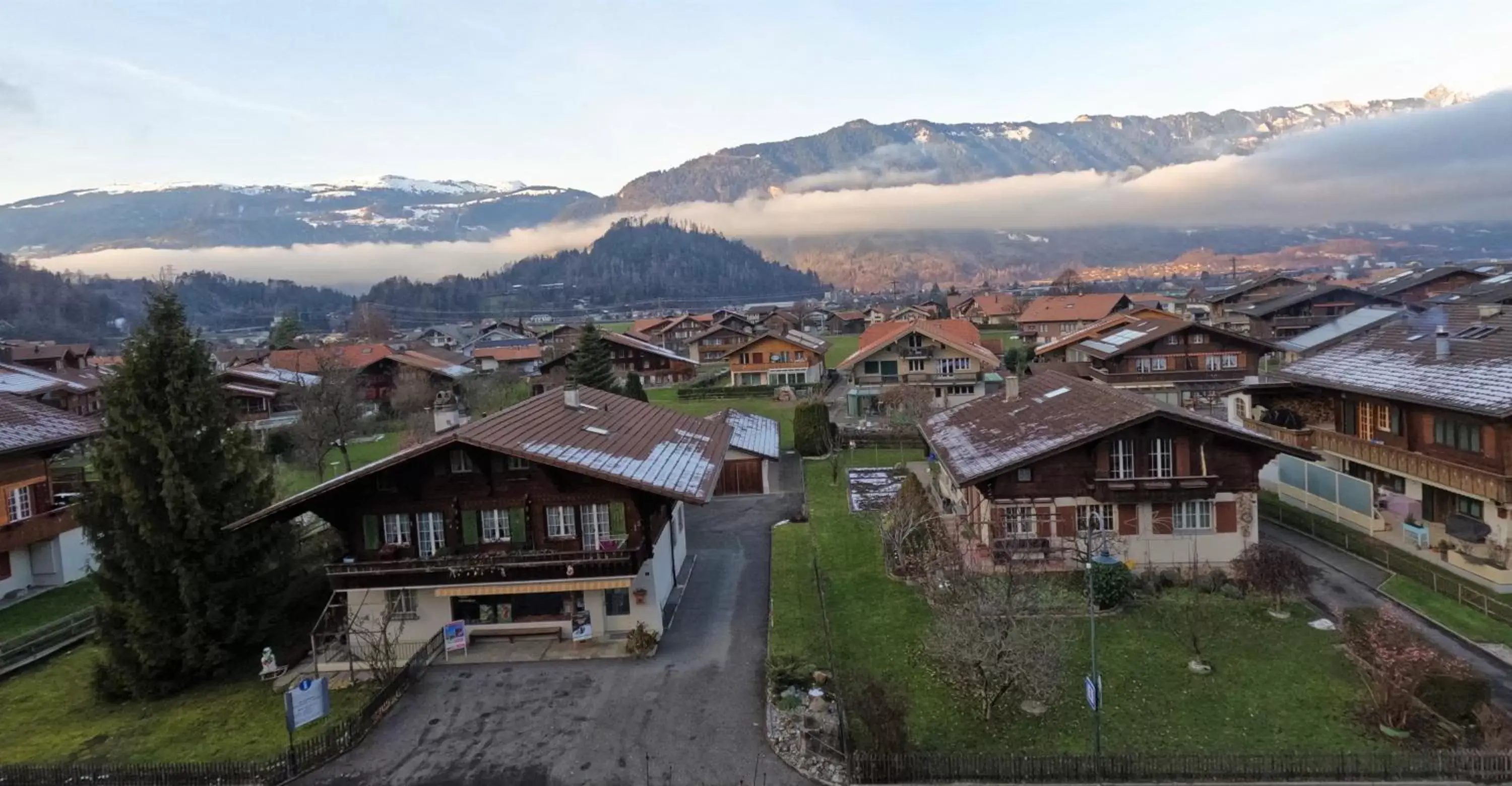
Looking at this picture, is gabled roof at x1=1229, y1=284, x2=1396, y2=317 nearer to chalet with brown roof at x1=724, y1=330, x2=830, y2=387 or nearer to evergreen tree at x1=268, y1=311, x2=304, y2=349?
chalet with brown roof at x1=724, y1=330, x2=830, y2=387

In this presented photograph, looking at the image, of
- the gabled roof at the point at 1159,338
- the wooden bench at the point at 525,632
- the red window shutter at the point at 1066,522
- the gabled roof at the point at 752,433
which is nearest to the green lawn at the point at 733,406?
the gabled roof at the point at 752,433

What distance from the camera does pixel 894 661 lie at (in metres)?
20.7

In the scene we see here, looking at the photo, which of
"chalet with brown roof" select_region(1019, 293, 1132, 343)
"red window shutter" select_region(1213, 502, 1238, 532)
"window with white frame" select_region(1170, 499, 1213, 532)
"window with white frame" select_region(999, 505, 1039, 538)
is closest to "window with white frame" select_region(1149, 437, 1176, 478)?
"window with white frame" select_region(1170, 499, 1213, 532)

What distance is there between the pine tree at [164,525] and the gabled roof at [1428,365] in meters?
34.6

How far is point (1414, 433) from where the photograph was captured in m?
28.7

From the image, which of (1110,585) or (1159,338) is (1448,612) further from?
(1159,338)

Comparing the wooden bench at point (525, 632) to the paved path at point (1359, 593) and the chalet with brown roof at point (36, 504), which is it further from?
the paved path at point (1359, 593)

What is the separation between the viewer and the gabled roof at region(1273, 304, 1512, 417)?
25.7m

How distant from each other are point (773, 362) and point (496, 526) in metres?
59.7

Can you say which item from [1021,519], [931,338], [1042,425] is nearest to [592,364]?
[931,338]

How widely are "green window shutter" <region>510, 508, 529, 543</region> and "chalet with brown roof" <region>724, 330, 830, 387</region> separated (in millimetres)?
58359

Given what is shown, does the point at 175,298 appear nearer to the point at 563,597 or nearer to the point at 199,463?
the point at 199,463

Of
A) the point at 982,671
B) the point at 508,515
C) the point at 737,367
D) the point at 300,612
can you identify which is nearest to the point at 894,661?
the point at 982,671

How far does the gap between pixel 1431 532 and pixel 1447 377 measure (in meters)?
5.06
